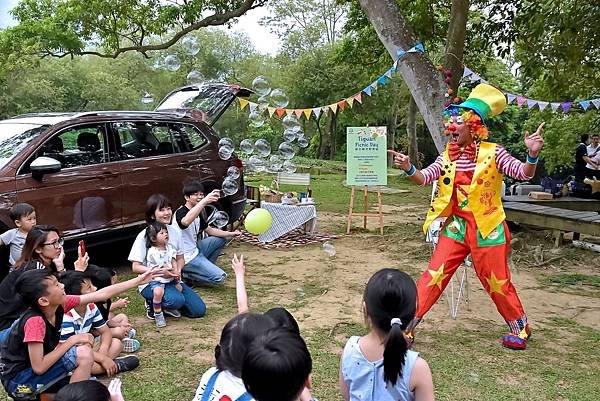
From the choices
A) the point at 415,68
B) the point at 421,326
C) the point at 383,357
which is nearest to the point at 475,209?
the point at 421,326

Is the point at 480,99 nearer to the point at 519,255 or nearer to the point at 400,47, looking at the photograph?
the point at 400,47

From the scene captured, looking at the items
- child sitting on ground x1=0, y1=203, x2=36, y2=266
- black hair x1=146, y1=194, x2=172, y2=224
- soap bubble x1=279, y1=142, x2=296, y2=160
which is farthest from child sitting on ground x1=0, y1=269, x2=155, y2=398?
soap bubble x1=279, y1=142, x2=296, y2=160

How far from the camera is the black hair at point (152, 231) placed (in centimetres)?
466

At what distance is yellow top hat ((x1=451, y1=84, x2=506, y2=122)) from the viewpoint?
4.25 meters

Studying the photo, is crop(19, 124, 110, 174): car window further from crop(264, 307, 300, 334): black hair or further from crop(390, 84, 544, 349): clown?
crop(264, 307, 300, 334): black hair

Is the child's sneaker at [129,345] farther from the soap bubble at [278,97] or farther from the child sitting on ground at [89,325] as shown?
the soap bubble at [278,97]

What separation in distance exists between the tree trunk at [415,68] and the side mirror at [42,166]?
419cm

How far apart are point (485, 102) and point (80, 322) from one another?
3190 mm

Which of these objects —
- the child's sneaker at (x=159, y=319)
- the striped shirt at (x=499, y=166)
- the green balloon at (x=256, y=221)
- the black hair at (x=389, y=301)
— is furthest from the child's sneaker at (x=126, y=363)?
the striped shirt at (x=499, y=166)

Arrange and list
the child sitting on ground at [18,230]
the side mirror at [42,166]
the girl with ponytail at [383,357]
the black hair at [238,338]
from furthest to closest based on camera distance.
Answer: the side mirror at [42,166] < the child sitting on ground at [18,230] < the girl with ponytail at [383,357] < the black hair at [238,338]

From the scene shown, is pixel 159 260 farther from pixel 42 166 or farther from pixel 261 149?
pixel 261 149

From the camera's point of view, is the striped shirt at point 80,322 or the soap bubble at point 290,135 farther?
the soap bubble at point 290,135

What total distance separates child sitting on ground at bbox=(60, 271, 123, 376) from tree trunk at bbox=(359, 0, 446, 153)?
15.4 ft

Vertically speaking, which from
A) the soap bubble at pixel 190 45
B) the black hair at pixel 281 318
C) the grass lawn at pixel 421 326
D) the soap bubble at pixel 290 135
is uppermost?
the soap bubble at pixel 190 45
